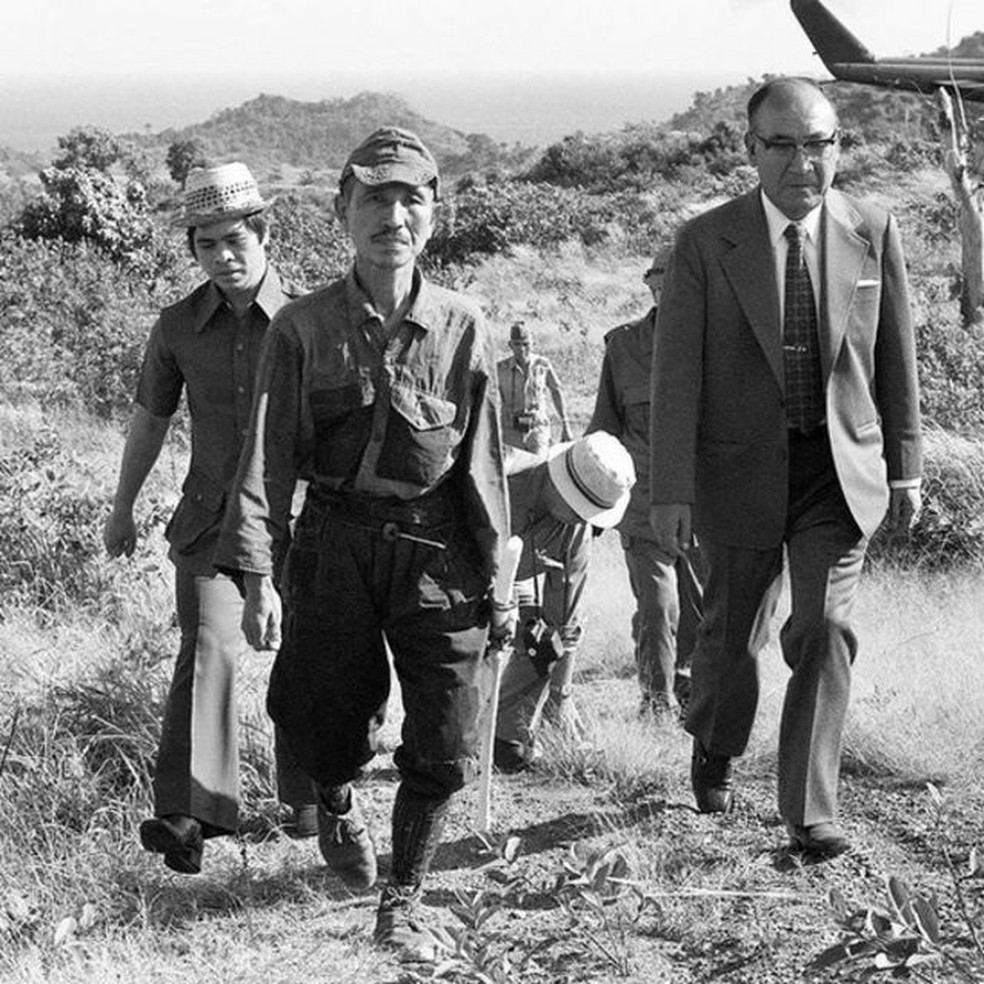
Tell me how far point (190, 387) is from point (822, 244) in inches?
67.5

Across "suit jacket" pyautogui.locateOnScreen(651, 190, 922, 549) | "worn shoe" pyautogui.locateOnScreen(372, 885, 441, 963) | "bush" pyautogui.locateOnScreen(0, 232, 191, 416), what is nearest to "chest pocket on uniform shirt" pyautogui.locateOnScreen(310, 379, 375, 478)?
"suit jacket" pyautogui.locateOnScreen(651, 190, 922, 549)

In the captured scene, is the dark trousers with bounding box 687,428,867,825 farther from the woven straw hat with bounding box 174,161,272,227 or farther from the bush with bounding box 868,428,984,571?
the bush with bounding box 868,428,984,571

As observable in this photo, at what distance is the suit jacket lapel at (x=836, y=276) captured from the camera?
427 centimetres

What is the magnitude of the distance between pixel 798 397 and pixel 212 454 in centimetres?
155

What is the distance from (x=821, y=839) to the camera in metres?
4.28

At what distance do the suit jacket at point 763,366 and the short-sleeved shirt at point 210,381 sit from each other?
3.53 ft

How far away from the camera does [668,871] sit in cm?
432

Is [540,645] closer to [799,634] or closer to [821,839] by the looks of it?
[799,634]

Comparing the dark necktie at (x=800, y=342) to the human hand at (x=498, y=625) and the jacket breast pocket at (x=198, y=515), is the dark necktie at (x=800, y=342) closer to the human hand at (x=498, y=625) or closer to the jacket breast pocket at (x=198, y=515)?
the human hand at (x=498, y=625)

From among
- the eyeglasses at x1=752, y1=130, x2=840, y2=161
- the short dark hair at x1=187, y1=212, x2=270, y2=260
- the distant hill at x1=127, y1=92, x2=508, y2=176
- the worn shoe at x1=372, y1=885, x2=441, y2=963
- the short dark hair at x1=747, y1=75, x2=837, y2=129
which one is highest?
the distant hill at x1=127, y1=92, x2=508, y2=176

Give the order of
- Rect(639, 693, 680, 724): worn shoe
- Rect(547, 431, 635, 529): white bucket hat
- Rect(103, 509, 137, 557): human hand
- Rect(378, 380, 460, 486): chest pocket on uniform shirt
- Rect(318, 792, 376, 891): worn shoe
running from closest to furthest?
Rect(378, 380, 460, 486): chest pocket on uniform shirt
Rect(318, 792, 376, 891): worn shoe
Rect(103, 509, 137, 557): human hand
Rect(547, 431, 635, 529): white bucket hat
Rect(639, 693, 680, 724): worn shoe

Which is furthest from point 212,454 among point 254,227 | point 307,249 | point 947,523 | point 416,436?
point 307,249

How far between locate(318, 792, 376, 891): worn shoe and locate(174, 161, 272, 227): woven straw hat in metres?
1.55

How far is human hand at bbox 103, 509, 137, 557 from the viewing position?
4727 mm
